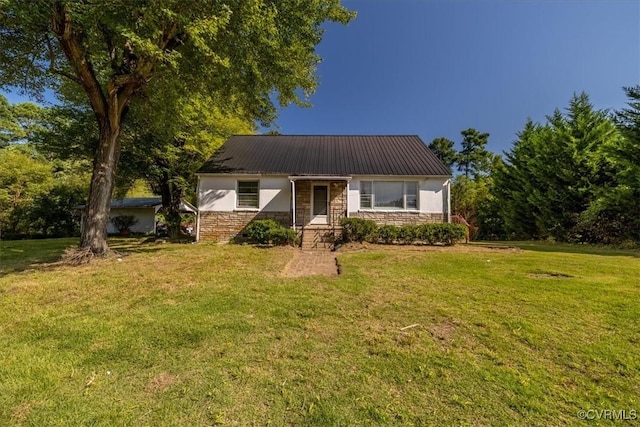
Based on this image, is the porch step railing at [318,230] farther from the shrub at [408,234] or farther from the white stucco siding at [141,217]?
the white stucco siding at [141,217]

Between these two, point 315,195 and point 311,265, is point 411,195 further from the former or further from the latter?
point 311,265

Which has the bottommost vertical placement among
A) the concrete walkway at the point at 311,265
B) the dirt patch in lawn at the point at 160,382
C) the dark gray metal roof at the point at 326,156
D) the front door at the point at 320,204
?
the dirt patch in lawn at the point at 160,382

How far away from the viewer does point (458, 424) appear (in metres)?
2.07

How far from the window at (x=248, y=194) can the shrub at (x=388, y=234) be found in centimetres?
572

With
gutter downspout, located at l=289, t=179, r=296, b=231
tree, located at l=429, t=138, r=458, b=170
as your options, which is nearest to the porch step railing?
gutter downspout, located at l=289, t=179, r=296, b=231

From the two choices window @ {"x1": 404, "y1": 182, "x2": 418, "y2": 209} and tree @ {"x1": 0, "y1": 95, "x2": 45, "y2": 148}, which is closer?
window @ {"x1": 404, "y1": 182, "x2": 418, "y2": 209}

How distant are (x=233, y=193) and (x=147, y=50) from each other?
7429mm

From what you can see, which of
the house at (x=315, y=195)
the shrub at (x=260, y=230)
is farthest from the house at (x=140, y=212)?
the shrub at (x=260, y=230)

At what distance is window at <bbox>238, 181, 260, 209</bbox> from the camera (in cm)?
1344

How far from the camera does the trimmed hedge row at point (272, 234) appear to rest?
1116 cm

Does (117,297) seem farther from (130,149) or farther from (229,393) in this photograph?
(130,149)

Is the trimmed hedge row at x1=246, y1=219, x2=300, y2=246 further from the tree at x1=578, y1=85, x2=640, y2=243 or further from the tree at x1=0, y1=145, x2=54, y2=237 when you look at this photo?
the tree at x1=0, y1=145, x2=54, y2=237

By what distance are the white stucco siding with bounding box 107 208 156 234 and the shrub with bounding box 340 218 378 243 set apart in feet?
56.1

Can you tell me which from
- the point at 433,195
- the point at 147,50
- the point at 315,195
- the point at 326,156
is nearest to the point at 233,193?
the point at 315,195
